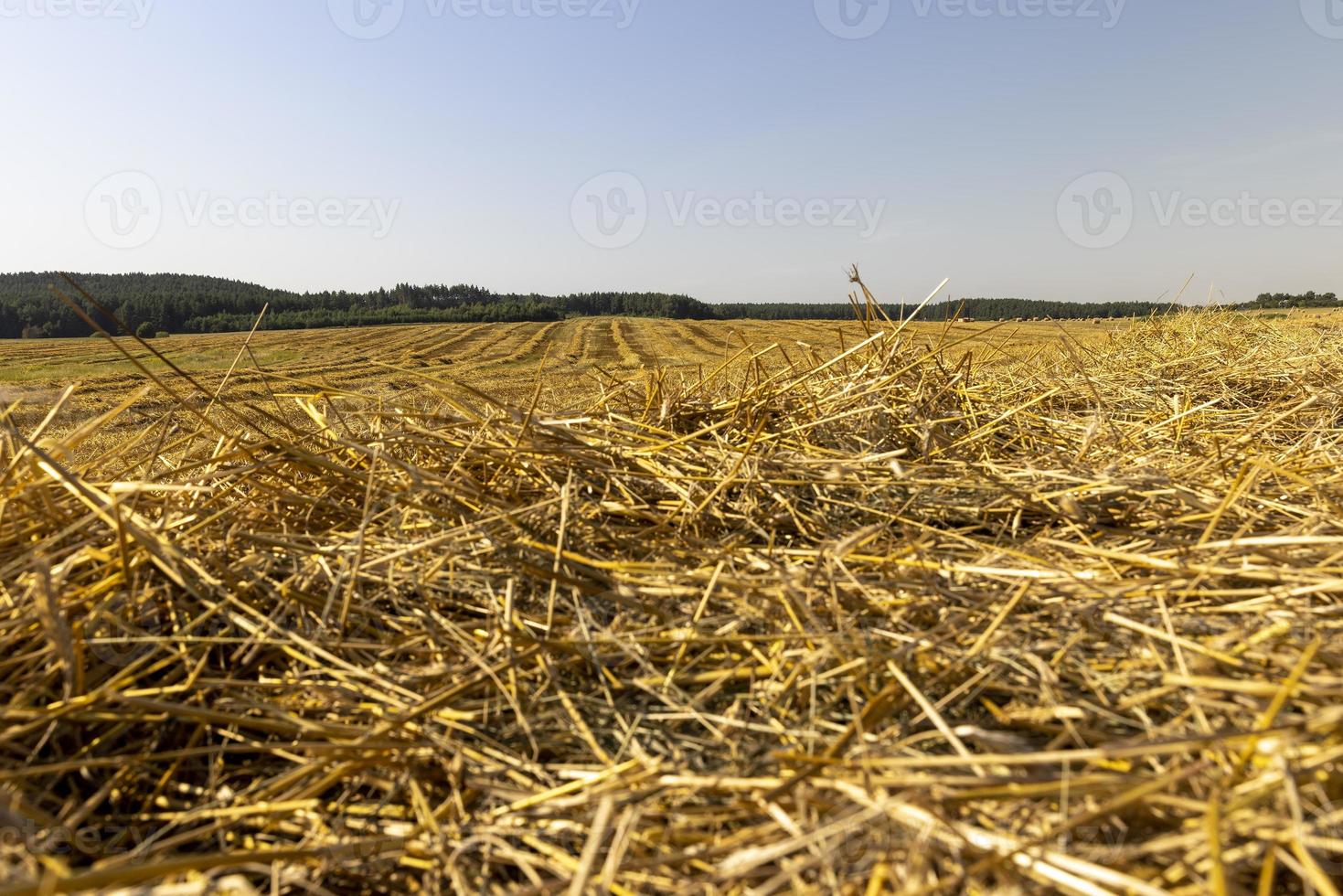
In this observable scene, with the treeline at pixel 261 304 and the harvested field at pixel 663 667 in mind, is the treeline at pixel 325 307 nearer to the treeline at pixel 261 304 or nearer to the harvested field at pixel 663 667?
the treeline at pixel 261 304

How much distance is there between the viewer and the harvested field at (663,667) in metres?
0.71

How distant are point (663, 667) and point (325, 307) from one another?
76.2m

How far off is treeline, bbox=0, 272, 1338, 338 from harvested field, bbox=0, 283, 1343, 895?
35.5 m

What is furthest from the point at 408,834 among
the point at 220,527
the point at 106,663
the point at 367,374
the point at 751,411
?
the point at 367,374

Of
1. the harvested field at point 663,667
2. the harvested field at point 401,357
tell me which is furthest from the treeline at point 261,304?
the harvested field at point 663,667

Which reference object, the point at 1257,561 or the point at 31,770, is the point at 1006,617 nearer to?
the point at 1257,561

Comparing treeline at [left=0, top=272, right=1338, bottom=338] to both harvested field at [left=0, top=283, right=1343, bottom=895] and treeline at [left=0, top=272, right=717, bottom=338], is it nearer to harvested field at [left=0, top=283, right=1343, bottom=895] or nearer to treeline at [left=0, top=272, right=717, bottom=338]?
treeline at [left=0, top=272, right=717, bottom=338]

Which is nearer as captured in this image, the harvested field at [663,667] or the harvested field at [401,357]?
the harvested field at [663,667]

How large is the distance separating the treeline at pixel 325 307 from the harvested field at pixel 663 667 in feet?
116

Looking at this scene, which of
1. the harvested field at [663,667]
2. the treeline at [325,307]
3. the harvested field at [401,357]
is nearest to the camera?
the harvested field at [663,667]

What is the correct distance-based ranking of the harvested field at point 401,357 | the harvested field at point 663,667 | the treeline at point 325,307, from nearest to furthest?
the harvested field at point 663,667 → the harvested field at point 401,357 → the treeline at point 325,307

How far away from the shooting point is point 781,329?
32844 mm

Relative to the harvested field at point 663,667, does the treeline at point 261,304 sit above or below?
above

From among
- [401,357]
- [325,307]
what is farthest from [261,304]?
[325,307]
